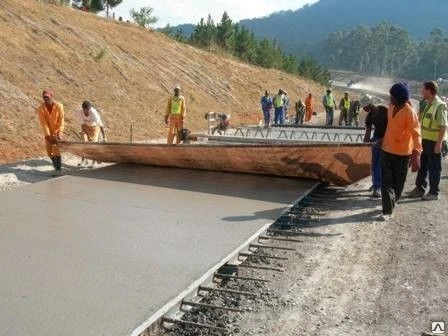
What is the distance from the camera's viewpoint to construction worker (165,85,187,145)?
10.9m

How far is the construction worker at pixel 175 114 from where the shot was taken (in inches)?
429

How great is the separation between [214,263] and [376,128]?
3782mm

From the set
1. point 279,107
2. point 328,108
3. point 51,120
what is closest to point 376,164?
point 51,120

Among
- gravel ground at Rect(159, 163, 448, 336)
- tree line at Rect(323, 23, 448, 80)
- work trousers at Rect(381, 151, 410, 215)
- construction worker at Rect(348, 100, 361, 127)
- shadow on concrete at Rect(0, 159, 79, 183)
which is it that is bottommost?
gravel ground at Rect(159, 163, 448, 336)

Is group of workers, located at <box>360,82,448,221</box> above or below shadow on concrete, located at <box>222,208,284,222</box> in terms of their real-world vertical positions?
above

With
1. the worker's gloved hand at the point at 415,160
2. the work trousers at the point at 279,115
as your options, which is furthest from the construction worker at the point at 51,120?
the work trousers at the point at 279,115

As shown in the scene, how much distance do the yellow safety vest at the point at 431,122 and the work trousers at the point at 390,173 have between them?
123cm

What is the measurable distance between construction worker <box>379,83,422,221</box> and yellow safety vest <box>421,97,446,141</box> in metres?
1.11

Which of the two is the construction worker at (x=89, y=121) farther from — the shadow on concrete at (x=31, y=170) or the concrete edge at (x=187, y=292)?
the concrete edge at (x=187, y=292)

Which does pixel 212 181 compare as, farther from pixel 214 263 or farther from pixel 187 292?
pixel 187 292

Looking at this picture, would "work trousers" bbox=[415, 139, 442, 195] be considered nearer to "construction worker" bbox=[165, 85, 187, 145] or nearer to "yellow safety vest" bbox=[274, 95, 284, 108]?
"construction worker" bbox=[165, 85, 187, 145]

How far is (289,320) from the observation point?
362 cm

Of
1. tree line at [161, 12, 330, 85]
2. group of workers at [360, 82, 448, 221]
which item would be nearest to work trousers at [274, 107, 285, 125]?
Result: group of workers at [360, 82, 448, 221]

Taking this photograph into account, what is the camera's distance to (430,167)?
7203mm
